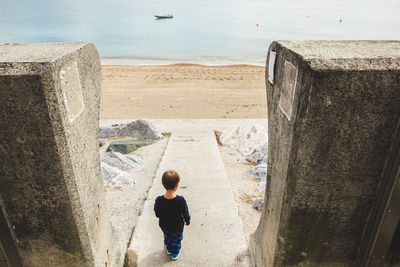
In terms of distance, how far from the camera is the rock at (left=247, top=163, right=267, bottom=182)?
4891 mm

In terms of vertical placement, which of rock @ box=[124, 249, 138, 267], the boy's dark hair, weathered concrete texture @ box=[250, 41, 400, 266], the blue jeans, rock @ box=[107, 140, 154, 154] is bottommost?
rock @ box=[107, 140, 154, 154]

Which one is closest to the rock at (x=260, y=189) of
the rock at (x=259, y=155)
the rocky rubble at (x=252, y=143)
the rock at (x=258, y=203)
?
the rocky rubble at (x=252, y=143)

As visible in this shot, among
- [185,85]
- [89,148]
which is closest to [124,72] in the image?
[185,85]

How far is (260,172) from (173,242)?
2556mm

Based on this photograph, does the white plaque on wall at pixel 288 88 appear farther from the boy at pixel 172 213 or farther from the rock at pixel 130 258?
the rock at pixel 130 258

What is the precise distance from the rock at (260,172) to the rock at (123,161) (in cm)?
205

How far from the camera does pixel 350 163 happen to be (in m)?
1.77

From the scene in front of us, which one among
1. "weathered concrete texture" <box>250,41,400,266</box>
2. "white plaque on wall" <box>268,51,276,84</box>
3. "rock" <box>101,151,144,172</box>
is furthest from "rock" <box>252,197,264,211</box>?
"white plaque on wall" <box>268,51,276,84</box>

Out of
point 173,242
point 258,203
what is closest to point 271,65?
point 173,242

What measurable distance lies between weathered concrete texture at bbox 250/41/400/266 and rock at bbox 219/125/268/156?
379cm

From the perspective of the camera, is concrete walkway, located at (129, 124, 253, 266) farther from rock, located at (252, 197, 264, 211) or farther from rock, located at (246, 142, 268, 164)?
rock, located at (246, 142, 268, 164)

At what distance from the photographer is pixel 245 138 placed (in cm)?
629

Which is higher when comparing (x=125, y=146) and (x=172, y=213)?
(x=172, y=213)

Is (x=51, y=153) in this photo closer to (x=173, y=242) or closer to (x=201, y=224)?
(x=173, y=242)
